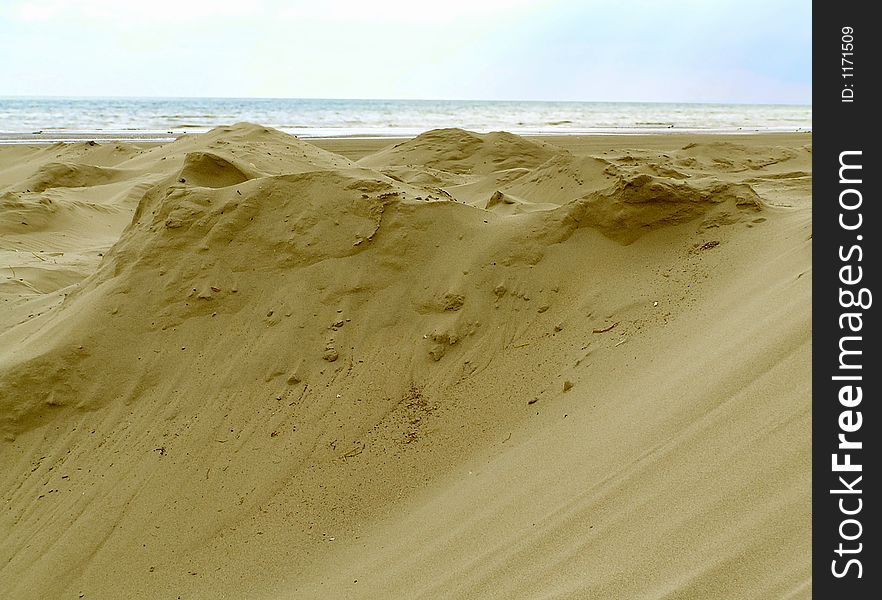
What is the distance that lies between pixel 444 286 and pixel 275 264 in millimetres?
1030

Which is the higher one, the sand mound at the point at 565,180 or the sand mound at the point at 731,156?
the sand mound at the point at 731,156

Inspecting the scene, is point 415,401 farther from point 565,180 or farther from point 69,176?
point 69,176

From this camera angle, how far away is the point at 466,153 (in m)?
11.7

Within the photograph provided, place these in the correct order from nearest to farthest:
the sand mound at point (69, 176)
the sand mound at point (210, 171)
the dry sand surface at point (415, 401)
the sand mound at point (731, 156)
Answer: the dry sand surface at point (415, 401)
the sand mound at point (210, 171)
the sand mound at point (731, 156)
the sand mound at point (69, 176)

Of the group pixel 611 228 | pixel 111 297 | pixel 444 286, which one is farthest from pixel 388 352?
pixel 111 297

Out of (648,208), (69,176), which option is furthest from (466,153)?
(648,208)

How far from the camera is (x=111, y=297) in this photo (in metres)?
4.11

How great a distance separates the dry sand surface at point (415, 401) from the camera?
79.1 inches

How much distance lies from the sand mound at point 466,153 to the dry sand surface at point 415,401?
6277 millimetres

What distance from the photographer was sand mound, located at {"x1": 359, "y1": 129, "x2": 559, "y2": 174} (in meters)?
11.3
